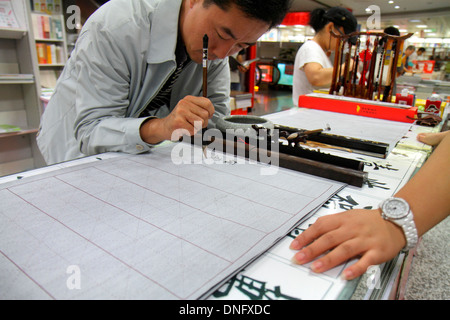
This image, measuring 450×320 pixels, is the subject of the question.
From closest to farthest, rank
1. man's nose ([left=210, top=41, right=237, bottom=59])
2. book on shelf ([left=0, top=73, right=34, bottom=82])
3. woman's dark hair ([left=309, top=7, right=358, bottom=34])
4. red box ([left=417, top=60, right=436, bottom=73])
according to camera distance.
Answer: man's nose ([left=210, top=41, right=237, bottom=59])
woman's dark hair ([left=309, top=7, right=358, bottom=34])
book on shelf ([left=0, top=73, right=34, bottom=82])
red box ([left=417, top=60, right=436, bottom=73])

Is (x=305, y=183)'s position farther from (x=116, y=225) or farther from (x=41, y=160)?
(x=41, y=160)

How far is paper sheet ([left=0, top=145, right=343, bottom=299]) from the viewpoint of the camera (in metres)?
0.41

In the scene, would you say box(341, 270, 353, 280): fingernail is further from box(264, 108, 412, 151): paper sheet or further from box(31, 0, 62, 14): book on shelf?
box(31, 0, 62, 14): book on shelf

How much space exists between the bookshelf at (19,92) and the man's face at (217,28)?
2.13 m

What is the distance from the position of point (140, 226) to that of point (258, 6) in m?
0.63

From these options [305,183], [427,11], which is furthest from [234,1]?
[427,11]

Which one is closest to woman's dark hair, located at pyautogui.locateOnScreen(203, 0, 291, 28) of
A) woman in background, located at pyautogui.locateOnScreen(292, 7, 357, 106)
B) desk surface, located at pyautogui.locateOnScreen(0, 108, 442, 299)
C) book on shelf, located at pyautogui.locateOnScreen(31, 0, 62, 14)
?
desk surface, located at pyautogui.locateOnScreen(0, 108, 442, 299)

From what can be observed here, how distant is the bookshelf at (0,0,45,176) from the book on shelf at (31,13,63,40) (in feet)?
1.02

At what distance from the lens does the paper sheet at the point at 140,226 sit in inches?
16.0

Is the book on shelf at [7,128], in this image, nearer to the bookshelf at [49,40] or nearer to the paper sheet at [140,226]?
the bookshelf at [49,40]

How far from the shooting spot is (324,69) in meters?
2.07

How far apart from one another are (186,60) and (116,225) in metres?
0.78

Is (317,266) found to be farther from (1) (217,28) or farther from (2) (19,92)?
(2) (19,92)

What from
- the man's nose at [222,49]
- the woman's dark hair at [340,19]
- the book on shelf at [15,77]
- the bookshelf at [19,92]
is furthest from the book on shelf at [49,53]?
the man's nose at [222,49]
